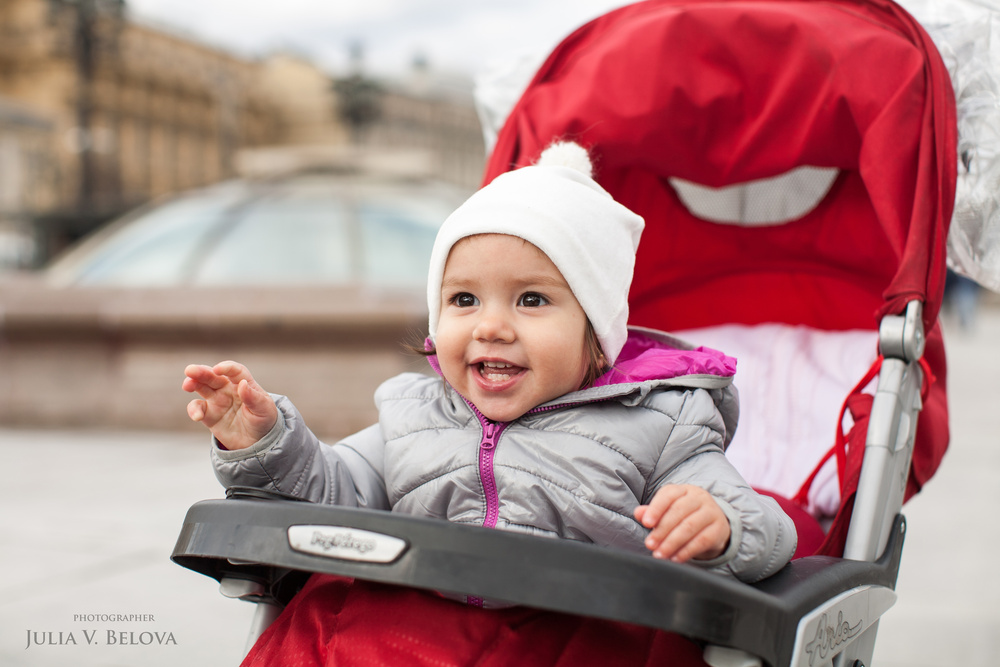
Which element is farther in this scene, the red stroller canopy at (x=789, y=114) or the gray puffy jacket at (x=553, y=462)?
the red stroller canopy at (x=789, y=114)

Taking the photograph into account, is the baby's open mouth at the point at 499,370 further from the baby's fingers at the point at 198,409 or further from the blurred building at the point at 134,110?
the blurred building at the point at 134,110

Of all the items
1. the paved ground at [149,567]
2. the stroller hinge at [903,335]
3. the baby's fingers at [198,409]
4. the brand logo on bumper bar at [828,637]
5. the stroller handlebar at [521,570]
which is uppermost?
the stroller hinge at [903,335]

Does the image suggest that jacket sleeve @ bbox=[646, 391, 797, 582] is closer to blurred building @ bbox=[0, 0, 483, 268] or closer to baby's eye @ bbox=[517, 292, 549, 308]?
baby's eye @ bbox=[517, 292, 549, 308]

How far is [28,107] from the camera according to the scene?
39188 millimetres

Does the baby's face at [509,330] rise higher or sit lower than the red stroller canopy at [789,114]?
lower

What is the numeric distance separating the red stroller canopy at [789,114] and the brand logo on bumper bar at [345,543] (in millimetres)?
1091

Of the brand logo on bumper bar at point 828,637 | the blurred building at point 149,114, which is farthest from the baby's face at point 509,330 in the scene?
the blurred building at point 149,114

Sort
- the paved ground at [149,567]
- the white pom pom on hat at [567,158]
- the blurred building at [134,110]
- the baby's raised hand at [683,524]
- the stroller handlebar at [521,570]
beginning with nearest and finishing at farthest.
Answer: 1. the stroller handlebar at [521,570]
2. the baby's raised hand at [683,524]
3. the white pom pom on hat at [567,158]
4. the paved ground at [149,567]
5. the blurred building at [134,110]

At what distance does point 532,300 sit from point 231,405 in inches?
19.5

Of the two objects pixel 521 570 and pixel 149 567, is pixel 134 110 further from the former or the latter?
pixel 521 570

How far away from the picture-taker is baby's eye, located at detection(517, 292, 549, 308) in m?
1.52

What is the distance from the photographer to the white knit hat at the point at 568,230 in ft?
4.93

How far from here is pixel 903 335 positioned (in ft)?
5.72

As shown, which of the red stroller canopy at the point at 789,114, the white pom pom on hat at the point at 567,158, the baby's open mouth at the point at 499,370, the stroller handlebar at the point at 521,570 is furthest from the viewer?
the red stroller canopy at the point at 789,114
